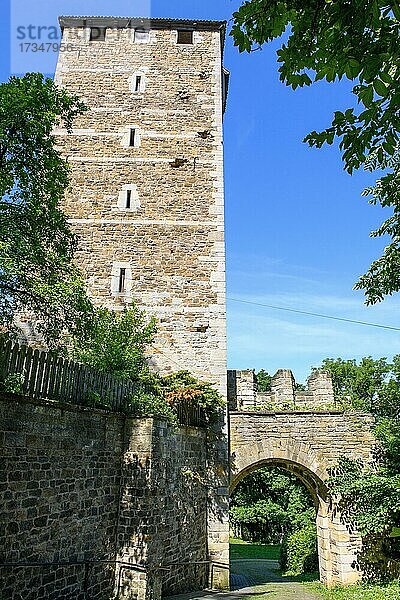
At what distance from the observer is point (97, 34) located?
15883mm

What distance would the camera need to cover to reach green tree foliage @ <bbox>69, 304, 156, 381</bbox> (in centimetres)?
907

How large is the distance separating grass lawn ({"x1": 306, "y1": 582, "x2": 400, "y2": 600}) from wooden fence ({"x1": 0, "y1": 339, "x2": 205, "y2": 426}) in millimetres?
6298

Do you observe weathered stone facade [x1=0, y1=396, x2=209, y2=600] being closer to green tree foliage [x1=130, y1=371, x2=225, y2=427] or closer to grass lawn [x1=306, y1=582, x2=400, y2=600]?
green tree foliage [x1=130, y1=371, x2=225, y2=427]

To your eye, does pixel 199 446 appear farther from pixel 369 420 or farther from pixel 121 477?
pixel 369 420

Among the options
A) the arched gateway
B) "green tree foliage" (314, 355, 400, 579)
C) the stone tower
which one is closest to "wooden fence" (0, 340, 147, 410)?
the stone tower

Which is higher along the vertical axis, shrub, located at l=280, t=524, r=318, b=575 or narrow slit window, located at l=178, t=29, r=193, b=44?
narrow slit window, located at l=178, t=29, r=193, b=44

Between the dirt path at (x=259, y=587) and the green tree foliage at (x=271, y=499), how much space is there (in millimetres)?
3527

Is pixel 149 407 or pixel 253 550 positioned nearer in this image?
pixel 149 407

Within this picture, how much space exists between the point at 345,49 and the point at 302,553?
52.1ft

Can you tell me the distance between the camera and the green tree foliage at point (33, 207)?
668 cm

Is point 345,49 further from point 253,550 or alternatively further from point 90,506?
point 253,550

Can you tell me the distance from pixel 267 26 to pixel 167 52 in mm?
13695

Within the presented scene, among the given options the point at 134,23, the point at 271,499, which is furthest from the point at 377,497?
the point at 134,23

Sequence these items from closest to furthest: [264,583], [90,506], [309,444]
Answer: [90,506]
[309,444]
[264,583]
